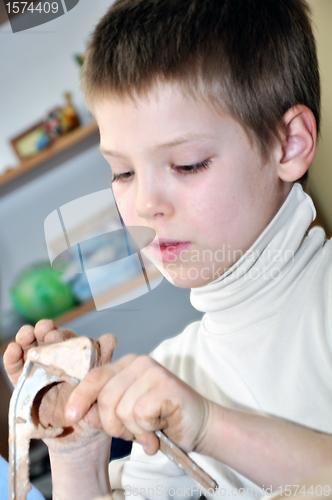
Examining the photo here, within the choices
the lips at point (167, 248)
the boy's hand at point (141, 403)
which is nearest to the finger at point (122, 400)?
the boy's hand at point (141, 403)

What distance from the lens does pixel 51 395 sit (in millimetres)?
244

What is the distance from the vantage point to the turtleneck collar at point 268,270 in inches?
11.3

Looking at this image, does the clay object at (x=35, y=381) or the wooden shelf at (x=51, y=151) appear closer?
the clay object at (x=35, y=381)

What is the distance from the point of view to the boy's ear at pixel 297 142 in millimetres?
287

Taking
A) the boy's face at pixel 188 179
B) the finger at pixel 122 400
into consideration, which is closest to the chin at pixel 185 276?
the boy's face at pixel 188 179

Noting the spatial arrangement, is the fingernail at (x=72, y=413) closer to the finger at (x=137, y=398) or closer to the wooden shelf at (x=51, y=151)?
the finger at (x=137, y=398)

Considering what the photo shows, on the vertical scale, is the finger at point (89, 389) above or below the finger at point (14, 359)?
above

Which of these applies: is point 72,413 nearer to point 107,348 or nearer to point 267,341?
point 107,348

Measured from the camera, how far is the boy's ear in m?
0.29

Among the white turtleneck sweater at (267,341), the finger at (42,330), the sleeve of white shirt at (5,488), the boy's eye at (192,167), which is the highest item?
the boy's eye at (192,167)

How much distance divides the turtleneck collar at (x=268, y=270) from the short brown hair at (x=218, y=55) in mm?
49

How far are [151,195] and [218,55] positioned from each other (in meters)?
0.09

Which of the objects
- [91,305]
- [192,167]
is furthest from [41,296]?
[192,167]

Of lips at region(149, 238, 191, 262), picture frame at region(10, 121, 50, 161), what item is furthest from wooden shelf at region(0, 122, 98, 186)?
lips at region(149, 238, 191, 262)
